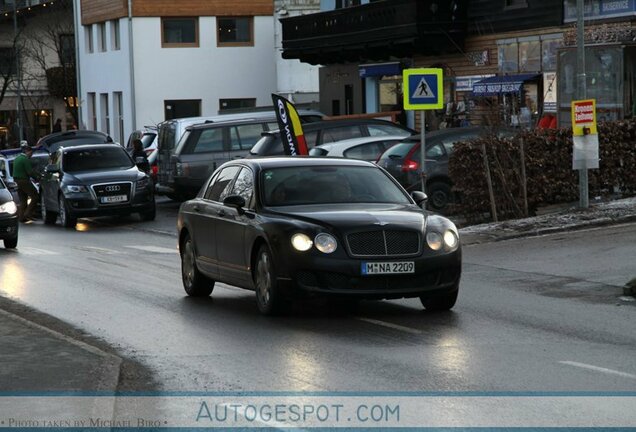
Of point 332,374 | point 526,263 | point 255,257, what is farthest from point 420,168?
point 332,374

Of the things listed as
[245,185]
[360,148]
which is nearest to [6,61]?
[360,148]

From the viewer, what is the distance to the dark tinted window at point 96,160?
32.6m

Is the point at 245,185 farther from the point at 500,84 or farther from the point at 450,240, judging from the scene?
the point at 500,84

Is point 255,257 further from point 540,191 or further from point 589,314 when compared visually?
point 540,191

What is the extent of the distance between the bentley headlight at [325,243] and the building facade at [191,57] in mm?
48012

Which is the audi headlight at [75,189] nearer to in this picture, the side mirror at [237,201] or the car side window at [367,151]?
the car side window at [367,151]

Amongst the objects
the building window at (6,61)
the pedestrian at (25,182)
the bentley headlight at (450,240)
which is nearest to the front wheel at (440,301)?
the bentley headlight at (450,240)

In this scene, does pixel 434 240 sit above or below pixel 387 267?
above

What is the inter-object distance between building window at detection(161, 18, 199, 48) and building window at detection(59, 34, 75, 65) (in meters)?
16.3

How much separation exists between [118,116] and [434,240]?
2049 inches

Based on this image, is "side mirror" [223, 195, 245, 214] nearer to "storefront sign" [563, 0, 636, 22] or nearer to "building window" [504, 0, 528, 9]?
"storefront sign" [563, 0, 636, 22]

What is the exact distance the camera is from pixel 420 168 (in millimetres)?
25188

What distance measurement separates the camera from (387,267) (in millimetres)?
12930

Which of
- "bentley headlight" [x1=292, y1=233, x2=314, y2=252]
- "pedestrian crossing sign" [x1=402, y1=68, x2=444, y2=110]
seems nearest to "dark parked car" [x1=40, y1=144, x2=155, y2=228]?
"pedestrian crossing sign" [x1=402, y1=68, x2=444, y2=110]
